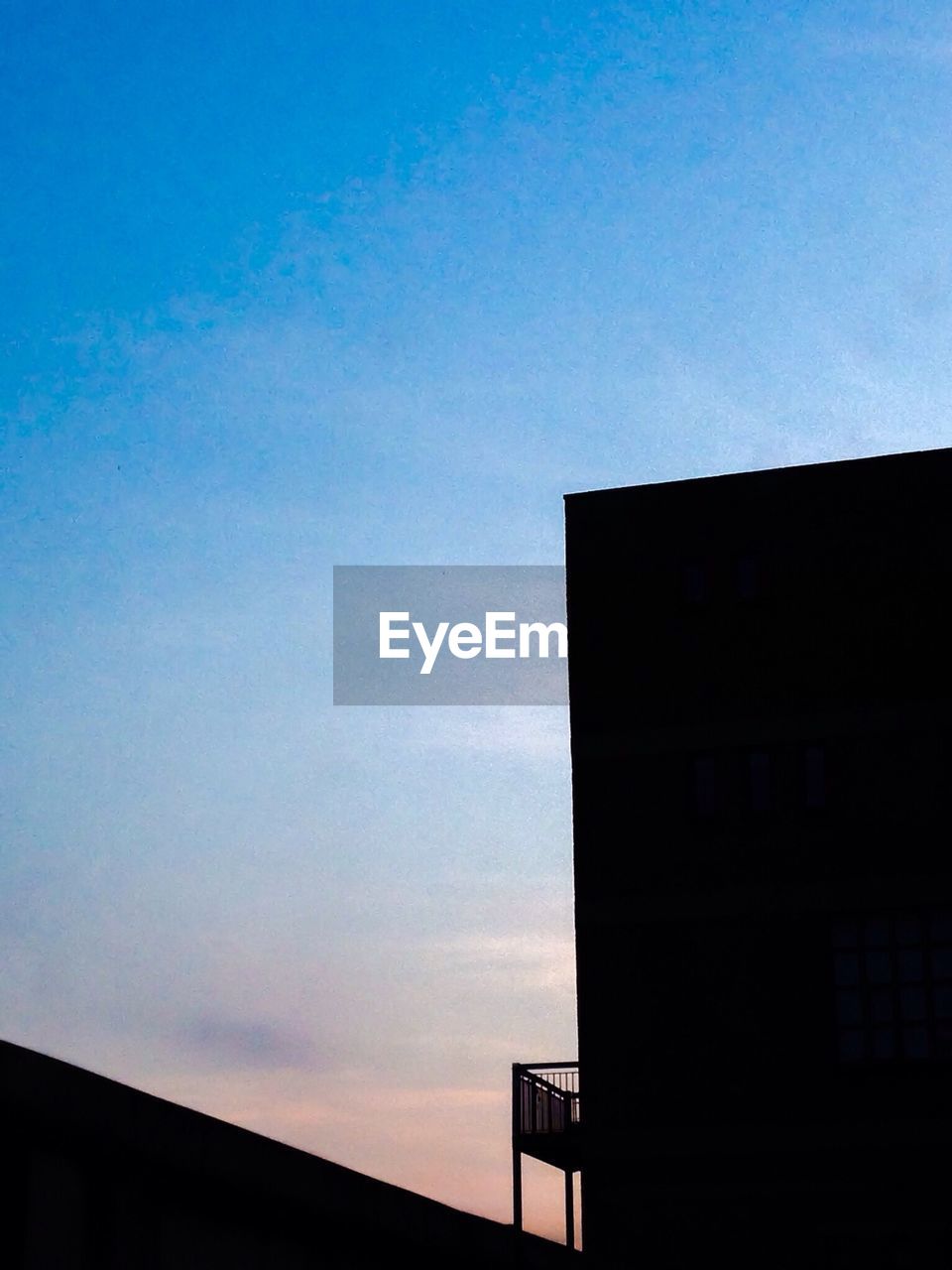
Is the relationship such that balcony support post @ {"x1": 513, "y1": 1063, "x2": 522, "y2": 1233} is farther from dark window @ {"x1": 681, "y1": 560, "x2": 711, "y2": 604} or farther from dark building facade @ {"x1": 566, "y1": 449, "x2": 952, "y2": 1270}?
dark window @ {"x1": 681, "y1": 560, "x2": 711, "y2": 604}

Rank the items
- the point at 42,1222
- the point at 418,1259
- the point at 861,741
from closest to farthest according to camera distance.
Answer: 1. the point at 42,1222
2. the point at 418,1259
3. the point at 861,741

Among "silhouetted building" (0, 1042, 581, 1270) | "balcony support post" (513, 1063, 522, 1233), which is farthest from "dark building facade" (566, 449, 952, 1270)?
"silhouetted building" (0, 1042, 581, 1270)

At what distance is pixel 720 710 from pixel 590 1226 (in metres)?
8.82

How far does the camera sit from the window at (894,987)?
24656 mm

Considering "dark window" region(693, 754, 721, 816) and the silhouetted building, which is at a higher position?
"dark window" region(693, 754, 721, 816)

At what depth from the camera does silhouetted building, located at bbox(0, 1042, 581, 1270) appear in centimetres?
862

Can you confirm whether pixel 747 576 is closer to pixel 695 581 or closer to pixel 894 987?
pixel 695 581

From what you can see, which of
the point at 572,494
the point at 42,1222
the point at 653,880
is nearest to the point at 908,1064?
the point at 653,880

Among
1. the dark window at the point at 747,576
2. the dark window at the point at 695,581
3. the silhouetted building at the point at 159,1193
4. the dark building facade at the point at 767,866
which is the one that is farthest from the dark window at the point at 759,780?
the silhouetted building at the point at 159,1193

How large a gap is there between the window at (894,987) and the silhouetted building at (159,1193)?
13.1 m

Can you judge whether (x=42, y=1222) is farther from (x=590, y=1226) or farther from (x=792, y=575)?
(x=792, y=575)

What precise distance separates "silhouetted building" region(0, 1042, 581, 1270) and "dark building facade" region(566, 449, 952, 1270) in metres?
12.8

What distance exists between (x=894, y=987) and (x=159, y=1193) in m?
17.4

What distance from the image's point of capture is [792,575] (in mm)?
27453
